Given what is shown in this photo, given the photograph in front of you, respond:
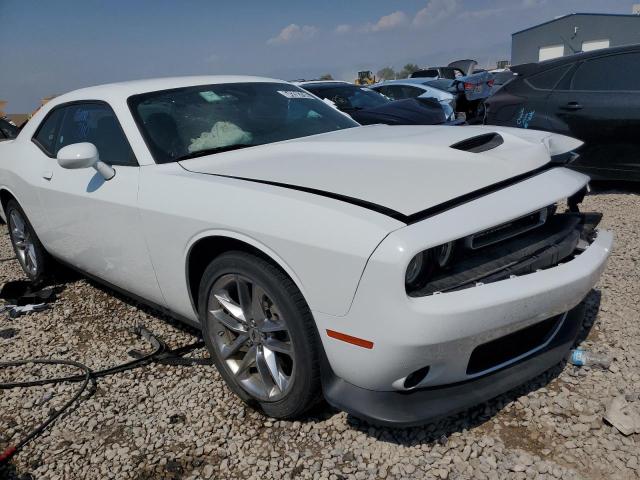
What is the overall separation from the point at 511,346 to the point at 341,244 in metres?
0.87

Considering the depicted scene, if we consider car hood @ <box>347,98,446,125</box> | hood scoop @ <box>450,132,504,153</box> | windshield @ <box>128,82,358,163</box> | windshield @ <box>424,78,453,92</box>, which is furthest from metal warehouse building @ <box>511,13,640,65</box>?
hood scoop @ <box>450,132,504,153</box>

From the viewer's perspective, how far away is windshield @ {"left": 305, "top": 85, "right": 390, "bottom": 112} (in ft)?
27.4

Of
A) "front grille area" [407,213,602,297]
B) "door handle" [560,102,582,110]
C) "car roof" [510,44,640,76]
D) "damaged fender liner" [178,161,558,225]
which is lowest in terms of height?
"front grille area" [407,213,602,297]

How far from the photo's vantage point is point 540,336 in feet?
7.20

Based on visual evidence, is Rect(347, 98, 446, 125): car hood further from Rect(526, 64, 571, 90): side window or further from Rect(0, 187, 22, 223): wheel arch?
Rect(0, 187, 22, 223): wheel arch

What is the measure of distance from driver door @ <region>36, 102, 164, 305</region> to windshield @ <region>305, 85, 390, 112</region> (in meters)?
5.31

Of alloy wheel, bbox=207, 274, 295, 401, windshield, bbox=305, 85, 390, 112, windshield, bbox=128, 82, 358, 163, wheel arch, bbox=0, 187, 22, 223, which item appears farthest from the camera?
windshield, bbox=305, 85, 390, 112

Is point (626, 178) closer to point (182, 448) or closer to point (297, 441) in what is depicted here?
point (297, 441)

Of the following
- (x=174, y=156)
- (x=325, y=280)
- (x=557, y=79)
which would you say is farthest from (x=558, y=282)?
(x=557, y=79)

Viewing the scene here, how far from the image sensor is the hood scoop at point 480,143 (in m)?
2.36

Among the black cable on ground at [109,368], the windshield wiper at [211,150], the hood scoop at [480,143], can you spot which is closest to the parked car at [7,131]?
the black cable on ground at [109,368]

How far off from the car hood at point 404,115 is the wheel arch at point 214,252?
12.6 ft

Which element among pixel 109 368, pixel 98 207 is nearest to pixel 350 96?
pixel 98 207

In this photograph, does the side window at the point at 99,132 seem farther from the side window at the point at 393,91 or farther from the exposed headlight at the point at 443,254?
the side window at the point at 393,91
